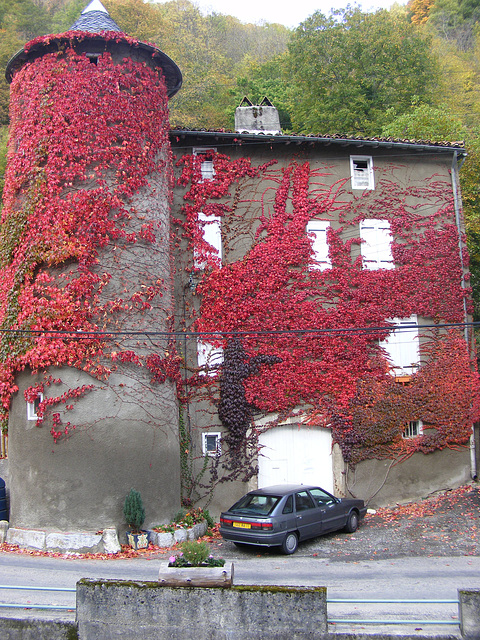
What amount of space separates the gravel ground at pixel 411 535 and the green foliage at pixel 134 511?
185 centimetres

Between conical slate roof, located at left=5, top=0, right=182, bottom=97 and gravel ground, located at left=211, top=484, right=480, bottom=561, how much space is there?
12.8 metres

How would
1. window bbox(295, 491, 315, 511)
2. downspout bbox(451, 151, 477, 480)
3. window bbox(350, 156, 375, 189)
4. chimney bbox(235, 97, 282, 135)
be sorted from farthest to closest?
chimney bbox(235, 97, 282, 135) → window bbox(350, 156, 375, 189) → downspout bbox(451, 151, 477, 480) → window bbox(295, 491, 315, 511)

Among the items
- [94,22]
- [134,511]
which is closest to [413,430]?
[134,511]

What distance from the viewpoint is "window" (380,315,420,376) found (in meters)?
17.6

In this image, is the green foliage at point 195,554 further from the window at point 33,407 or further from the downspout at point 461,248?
the downspout at point 461,248

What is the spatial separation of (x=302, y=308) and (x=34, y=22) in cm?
3656

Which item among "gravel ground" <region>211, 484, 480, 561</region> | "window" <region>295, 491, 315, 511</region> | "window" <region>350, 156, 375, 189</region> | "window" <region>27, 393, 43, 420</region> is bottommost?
"gravel ground" <region>211, 484, 480, 561</region>

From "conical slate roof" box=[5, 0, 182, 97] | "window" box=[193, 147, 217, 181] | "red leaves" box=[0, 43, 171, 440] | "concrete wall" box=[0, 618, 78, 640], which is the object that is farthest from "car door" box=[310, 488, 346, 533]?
"conical slate roof" box=[5, 0, 182, 97]

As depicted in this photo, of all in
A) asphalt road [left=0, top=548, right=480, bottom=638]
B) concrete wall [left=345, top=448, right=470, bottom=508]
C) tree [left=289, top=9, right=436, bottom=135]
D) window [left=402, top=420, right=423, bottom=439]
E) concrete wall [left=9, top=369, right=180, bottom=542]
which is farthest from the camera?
tree [left=289, top=9, right=436, bottom=135]

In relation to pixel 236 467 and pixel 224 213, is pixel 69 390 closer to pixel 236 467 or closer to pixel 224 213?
pixel 236 467

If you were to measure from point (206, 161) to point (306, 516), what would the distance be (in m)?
10.8

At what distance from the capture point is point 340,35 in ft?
104

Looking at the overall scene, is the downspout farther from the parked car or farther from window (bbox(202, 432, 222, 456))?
window (bbox(202, 432, 222, 456))

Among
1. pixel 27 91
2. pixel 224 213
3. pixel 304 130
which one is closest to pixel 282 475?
pixel 224 213
